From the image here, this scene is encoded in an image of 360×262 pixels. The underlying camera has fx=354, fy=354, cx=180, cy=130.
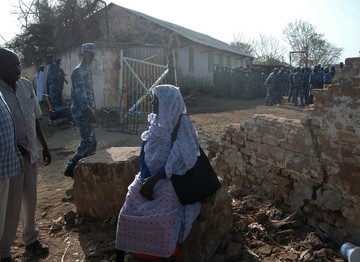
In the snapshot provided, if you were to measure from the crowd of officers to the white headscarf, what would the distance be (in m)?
13.0

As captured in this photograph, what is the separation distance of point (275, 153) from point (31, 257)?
2.77m

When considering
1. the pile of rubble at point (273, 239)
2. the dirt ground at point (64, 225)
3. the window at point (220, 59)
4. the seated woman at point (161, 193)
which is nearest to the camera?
the seated woman at point (161, 193)

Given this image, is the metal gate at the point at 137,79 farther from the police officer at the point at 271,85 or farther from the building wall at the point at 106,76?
the police officer at the point at 271,85

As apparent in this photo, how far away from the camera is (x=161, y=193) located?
2760mm

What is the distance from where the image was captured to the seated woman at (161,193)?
271 cm

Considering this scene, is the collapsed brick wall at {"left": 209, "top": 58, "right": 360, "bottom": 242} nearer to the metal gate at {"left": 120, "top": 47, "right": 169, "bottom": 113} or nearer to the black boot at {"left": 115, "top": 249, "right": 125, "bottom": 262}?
the black boot at {"left": 115, "top": 249, "right": 125, "bottom": 262}

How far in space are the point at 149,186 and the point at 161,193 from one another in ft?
0.36

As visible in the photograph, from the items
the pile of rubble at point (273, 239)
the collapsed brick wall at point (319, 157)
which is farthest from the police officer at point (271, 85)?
the pile of rubble at point (273, 239)

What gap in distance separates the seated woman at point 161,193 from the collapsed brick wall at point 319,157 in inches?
54.5

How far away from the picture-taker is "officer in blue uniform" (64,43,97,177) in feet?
15.7

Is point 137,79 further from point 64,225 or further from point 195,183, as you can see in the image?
point 195,183

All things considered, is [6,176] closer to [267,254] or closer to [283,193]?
[267,254]

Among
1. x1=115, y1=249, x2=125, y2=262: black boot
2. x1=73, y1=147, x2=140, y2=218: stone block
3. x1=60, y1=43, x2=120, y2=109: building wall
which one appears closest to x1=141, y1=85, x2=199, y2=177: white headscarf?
x1=115, y1=249, x2=125, y2=262: black boot

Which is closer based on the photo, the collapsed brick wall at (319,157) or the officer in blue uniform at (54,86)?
the collapsed brick wall at (319,157)
